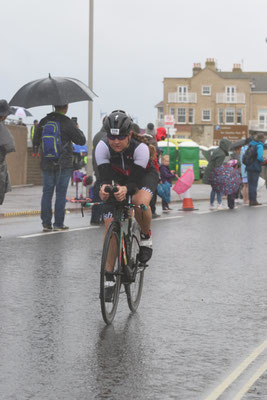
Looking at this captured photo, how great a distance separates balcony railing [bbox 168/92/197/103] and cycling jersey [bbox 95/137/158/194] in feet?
355

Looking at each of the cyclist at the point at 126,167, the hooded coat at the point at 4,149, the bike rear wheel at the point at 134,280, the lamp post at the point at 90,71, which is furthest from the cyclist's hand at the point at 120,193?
the lamp post at the point at 90,71

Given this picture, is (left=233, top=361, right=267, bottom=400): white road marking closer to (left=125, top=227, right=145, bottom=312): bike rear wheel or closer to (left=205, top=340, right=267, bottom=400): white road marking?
(left=205, top=340, right=267, bottom=400): white road marking

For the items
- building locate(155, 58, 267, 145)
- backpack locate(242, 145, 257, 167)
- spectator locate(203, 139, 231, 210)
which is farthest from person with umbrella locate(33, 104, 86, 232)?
building locate(155, 58, 267, 145)

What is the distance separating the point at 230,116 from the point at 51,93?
100 meters

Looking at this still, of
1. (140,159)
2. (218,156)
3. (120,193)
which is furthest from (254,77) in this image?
(120,193)

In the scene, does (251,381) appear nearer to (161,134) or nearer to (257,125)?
(161,134)

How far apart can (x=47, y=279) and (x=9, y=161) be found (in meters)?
18.9

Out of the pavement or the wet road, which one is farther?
the pavement

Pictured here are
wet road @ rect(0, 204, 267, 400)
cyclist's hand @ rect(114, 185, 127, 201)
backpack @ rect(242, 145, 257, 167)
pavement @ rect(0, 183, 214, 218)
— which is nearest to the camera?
wet road @ rect(0, 204, 267, 400)

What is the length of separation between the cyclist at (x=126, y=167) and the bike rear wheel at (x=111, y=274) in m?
0.24

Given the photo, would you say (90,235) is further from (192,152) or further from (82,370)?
(192,152)

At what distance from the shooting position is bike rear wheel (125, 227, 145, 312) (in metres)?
7.45

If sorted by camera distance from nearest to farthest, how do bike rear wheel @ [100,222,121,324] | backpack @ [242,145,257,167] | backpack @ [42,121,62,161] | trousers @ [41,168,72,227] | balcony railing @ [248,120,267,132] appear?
bike rear wheel @ [100,222,121,324] → backpack @ [42,121,62,161] → trousers @ [41,168,72,227] → backpack @ [242,145,257,167] → balcony railing @ [248,120,267,132]

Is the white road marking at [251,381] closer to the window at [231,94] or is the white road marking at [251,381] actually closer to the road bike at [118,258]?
the road bike at [118,258]
